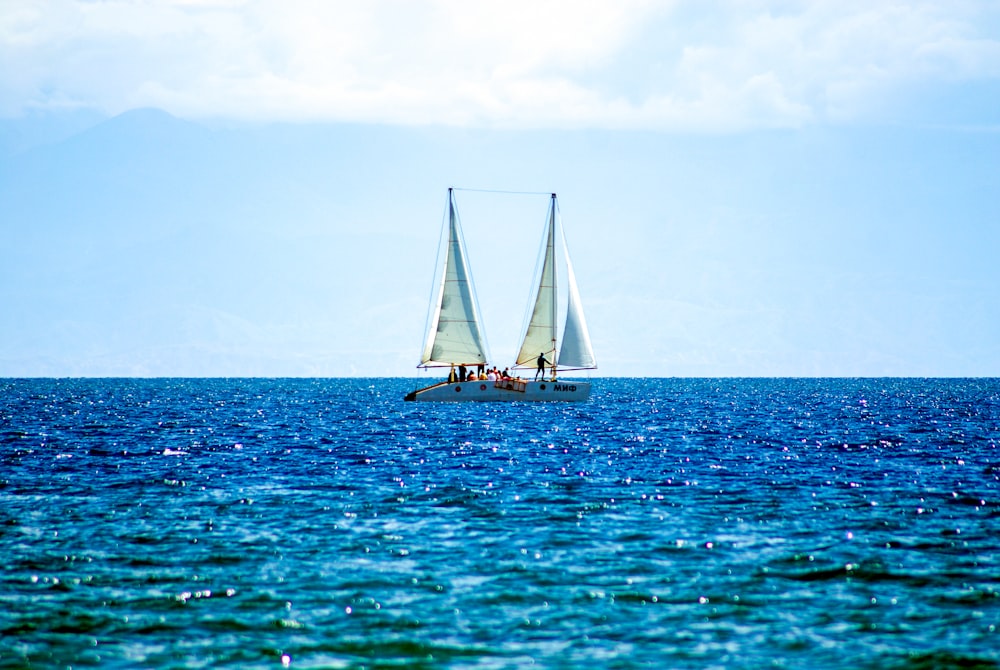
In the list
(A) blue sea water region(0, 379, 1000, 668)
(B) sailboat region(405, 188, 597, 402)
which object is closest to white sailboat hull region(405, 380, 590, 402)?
Answer: (B) sailboat region(405, 188, 597, 402)

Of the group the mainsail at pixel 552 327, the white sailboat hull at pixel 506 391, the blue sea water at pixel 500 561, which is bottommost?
the blue sea water at pixel 500 561

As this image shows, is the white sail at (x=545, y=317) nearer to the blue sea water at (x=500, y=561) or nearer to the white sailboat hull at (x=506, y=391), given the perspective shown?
the white sailboat hull at (x=506, y=391)

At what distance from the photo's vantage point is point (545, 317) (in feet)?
277

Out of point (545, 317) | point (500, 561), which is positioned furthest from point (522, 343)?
point (500, 561)

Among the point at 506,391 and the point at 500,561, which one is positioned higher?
the point at 506,391

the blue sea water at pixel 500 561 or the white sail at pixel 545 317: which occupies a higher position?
the white sail at pixel 545 317

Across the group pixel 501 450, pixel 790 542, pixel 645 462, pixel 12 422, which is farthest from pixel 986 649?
pixel 12 422

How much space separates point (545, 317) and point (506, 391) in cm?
724

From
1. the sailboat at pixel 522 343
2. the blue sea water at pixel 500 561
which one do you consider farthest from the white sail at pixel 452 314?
the blue sea water at pixel 500 561

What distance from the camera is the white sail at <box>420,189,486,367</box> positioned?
8250 cm

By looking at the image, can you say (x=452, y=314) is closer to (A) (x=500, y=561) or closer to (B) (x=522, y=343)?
(B) (x=522, y=343)

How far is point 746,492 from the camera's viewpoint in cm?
2855

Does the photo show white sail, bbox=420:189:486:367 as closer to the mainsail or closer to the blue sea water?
the mainsail

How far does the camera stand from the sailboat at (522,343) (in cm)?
8262
